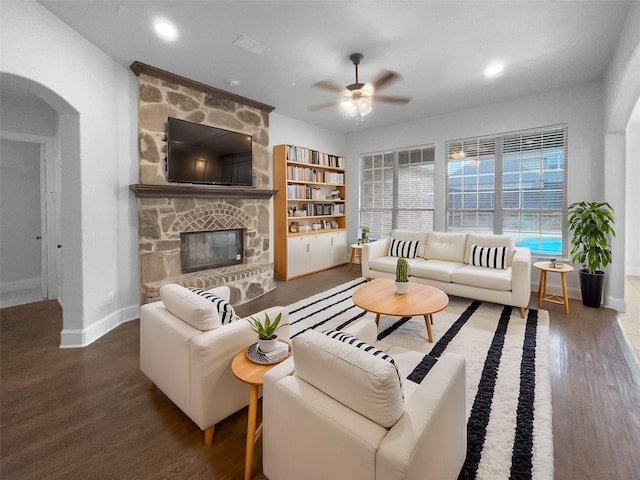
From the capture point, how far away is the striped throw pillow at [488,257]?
4.04m

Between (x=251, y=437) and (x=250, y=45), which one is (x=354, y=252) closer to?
(x=250, y=45)

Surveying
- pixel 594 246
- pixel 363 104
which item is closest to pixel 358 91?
pixel 363 104

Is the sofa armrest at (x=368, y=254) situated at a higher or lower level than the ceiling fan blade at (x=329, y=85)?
lower

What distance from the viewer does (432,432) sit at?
1080 mm

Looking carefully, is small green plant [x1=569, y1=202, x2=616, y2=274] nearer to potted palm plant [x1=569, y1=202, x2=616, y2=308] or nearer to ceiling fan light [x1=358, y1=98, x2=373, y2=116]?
potted palm plant [x1=569, y1=202, x2=616, y2=308]

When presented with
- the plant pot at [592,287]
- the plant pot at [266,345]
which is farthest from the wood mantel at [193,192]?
the plant pot at [592,287]

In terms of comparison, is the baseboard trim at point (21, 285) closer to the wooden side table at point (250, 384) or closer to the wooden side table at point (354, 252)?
the wooden side table at point (250, 384)

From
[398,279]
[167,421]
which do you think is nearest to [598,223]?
[398,279]

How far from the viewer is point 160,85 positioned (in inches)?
145

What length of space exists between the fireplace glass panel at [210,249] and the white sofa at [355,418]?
3.17 metres

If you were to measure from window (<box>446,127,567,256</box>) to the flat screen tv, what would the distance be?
3597 mm

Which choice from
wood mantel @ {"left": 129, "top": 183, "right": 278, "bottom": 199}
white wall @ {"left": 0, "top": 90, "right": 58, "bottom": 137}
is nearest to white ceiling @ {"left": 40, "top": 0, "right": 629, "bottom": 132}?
wood mantel @ {"left": 129, "top": 183, "right": 278, "bottom": 199}

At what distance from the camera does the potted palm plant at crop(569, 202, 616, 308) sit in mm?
3607

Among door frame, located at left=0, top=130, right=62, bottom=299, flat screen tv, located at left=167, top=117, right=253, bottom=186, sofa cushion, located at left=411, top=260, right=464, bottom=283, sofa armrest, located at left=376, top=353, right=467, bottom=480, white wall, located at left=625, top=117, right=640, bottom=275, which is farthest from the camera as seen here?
white wall, located at left=625, top=117, right=640, bottom=275
